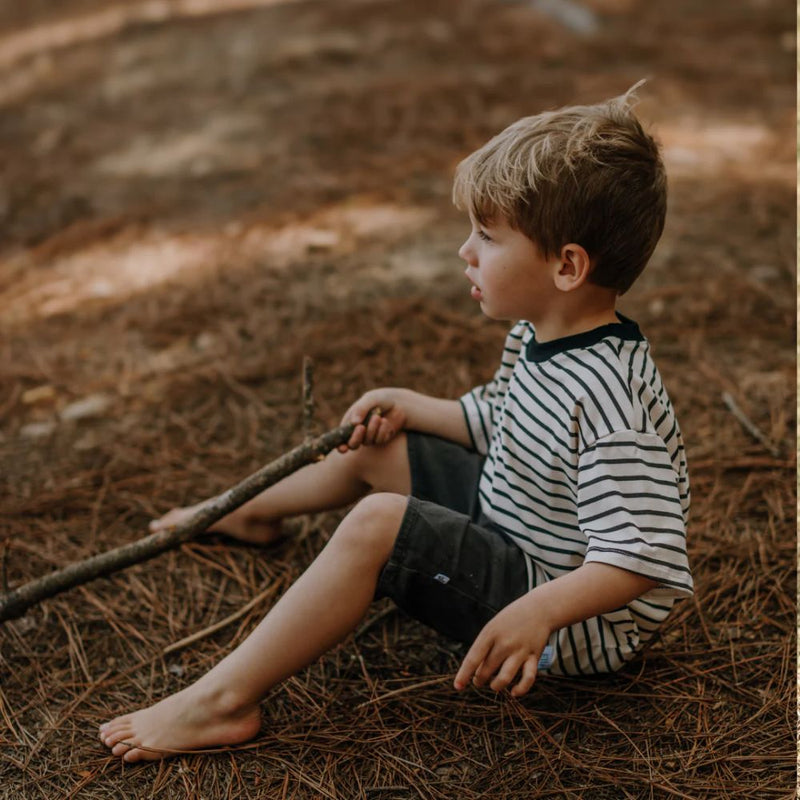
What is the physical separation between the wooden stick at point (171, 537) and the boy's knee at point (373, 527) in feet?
1.02

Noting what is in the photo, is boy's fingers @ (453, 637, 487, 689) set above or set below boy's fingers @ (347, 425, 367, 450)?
below

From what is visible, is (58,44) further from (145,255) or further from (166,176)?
(145,255)

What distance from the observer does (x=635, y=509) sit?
58.4 inches

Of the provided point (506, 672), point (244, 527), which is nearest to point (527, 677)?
point (506, 672)

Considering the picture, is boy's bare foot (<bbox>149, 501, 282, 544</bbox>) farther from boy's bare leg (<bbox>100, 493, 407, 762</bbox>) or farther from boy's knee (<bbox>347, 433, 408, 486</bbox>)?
boy's bare leg (<bbox>100, 493, 407, 762</bbox>)

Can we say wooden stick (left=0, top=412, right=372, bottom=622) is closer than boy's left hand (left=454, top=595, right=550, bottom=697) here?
No

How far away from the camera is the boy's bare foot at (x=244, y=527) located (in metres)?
2.20

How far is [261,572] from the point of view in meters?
2.16

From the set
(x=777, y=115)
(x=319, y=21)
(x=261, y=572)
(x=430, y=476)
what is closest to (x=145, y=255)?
(x=261, y=572)

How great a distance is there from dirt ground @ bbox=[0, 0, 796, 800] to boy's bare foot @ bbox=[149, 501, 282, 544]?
0.17ft

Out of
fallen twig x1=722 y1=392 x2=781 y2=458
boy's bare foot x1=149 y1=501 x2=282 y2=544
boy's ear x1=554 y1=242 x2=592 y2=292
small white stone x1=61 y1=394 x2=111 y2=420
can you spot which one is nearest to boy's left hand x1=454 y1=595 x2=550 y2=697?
boy's ear x1=554 y1=242 x2=592 y2=292

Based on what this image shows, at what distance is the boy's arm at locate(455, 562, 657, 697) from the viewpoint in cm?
147

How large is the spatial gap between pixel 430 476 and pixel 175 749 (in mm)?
771

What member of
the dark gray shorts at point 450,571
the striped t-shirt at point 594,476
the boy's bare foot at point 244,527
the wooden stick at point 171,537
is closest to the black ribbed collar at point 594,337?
the striped t-shirt at point 594,476
